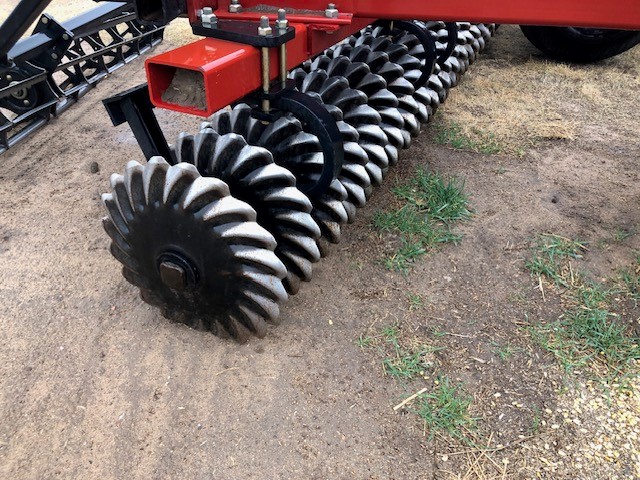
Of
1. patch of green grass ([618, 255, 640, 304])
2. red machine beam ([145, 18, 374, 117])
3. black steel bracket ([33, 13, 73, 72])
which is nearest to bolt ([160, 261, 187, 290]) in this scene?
red machine beam ([145, 18, 374, 117])

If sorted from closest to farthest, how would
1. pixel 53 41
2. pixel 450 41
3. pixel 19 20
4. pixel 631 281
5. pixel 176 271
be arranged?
1. pixel 176 271
2. pixel 631 281
3. pixel 19 20
4. pixel 450 41
5. pixel 53 41

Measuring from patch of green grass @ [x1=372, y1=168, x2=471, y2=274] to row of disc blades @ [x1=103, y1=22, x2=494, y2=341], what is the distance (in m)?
0.24

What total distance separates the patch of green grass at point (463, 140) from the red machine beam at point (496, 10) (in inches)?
51.1

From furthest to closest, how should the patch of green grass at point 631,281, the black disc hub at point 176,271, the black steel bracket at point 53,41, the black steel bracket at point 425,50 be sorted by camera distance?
the black steel bracket at point 53,41
the black steel bracket at point 425,50
the patch of green grass at point 631,281
the black disc hub at point 176,271

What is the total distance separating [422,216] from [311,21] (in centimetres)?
106

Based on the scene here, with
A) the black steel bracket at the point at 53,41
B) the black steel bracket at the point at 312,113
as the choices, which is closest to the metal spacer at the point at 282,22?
the black steel bracket at the point at 312,113

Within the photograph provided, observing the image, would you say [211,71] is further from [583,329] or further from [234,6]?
[583,329]

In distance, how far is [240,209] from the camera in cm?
156

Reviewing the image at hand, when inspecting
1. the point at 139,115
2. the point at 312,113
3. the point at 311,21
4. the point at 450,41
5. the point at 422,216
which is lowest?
the point at 422,216

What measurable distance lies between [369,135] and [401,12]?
518mm

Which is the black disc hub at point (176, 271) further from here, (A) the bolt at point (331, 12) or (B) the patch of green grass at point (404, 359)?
(A) the bolt at point (331, 12)

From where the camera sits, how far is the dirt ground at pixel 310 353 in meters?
1.51

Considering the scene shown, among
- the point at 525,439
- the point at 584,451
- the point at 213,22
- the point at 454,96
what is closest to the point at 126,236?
the point at 213,22

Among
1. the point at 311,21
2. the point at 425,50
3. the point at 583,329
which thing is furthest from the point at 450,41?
the point at 583,329
